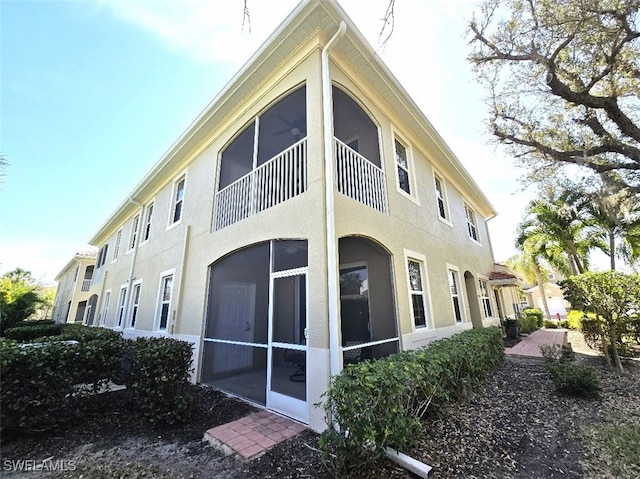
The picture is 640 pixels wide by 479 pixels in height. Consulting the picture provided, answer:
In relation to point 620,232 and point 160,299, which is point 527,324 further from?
point 160,299

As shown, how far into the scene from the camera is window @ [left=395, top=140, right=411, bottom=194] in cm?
801

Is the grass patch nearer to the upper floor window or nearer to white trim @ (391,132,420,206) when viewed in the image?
white trim @ (391,132,420,206)

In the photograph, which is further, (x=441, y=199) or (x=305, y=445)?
(x=441, y=199)

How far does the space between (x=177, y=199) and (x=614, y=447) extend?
12.1m

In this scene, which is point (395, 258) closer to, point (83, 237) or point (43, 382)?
point (43, 382)

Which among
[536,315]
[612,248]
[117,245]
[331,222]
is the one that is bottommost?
[536,315]

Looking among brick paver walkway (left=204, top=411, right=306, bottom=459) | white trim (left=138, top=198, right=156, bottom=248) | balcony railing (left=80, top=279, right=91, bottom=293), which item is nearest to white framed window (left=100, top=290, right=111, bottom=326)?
white trim (left=138, top=198, right=156, bottom=248)

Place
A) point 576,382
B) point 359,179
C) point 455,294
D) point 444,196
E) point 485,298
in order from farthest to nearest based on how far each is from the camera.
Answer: point 485,298, point 444,196, point 455,294, point 359,179, point 576,382

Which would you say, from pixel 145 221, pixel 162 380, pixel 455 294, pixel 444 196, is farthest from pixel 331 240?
pixel 145 221

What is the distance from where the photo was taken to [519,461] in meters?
3.42

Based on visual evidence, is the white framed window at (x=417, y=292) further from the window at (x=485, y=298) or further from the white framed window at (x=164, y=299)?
the white framed window at (x=164, y=299)

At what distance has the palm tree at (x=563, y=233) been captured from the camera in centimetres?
1742

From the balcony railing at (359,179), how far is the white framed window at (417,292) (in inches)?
74.2

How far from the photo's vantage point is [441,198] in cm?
1058
